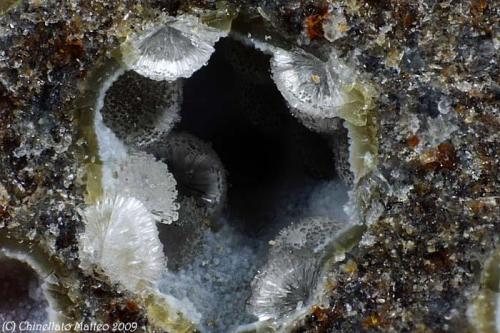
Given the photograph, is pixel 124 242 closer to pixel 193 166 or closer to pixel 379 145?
pixel 193 166

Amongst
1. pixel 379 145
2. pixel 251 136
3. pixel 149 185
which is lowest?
pixel 251 136

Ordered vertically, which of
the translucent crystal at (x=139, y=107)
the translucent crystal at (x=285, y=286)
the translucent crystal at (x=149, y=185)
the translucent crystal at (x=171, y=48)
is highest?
the translucent crystal at (x=171, y=48)

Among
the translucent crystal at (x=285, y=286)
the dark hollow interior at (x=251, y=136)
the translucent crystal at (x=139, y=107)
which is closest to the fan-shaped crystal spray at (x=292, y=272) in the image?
the translucent crystal at (x=285, y=286)

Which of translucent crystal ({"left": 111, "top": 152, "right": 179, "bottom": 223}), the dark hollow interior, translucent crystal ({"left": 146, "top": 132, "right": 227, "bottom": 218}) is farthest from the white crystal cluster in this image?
the dark hollow interior

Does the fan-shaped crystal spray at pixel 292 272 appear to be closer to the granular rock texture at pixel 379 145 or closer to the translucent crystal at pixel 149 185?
the granular rock texture at pixel 379 145

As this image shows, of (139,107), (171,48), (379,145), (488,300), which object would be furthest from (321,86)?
(488,300)

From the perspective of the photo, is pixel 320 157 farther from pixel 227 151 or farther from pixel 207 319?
pixel 207 319
